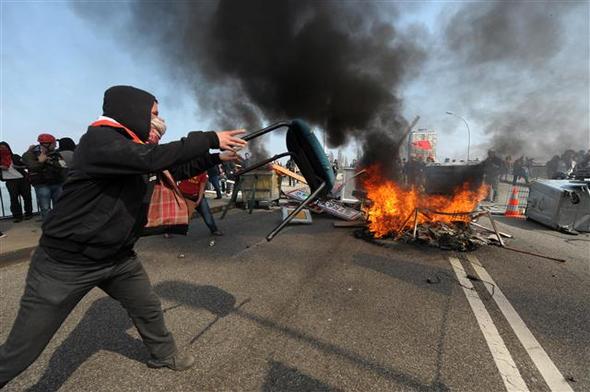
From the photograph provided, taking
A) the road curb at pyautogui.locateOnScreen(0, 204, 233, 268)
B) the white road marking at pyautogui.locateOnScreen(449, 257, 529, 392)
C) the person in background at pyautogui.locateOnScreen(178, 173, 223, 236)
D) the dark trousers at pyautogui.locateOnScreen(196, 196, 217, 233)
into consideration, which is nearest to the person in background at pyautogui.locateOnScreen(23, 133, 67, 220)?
the road curb at pyautogui.locateOnScreen(0, 204, 233, 268)

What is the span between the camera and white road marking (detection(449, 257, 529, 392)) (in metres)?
2.40

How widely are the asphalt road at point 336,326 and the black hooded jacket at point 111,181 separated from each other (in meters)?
1.06

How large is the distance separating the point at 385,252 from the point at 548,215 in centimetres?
566

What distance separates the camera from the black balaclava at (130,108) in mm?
1935

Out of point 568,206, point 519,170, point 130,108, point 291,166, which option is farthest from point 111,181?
point 519,170

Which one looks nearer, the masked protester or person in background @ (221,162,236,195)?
the masked protester

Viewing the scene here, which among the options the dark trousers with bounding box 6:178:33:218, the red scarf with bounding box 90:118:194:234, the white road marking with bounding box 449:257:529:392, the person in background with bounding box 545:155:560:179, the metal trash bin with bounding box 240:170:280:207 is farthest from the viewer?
the person in background with bounding box 545:155:560:179

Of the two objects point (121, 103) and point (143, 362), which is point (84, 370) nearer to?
point (143, 362)

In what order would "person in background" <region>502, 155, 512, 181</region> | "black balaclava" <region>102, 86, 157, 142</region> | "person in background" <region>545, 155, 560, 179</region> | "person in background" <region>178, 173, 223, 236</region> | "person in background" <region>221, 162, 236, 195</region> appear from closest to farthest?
"black balaclava" <region>102, 86, 157, 142</region>
"person in background" <region>178, 173, 223, 236</region>
"person in background" <region>221, 162, 236, 195</region>
"person in background" <region>502, 155, 512, 181</region>
"person in background" <region>545, 155, 560, 179</region>

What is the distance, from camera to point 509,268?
5066 millimetres

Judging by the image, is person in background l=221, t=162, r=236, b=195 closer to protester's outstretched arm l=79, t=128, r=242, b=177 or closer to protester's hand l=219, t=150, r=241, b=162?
protester's hand l=219, t=150, r=241, b=162

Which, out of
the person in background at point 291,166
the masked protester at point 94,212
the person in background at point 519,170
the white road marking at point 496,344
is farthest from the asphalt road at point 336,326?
the person in background at point 519,170

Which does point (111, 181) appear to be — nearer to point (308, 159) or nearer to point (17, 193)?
point (308, 159)

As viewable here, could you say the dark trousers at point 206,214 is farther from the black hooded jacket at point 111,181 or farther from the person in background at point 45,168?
the black hooded jacket at point 111,181
